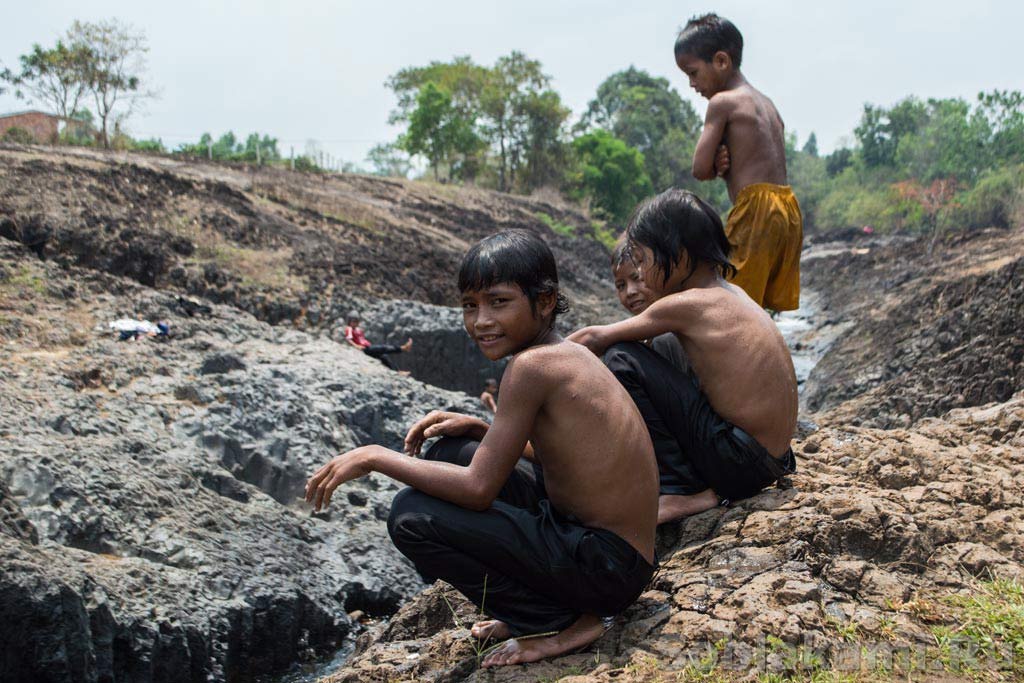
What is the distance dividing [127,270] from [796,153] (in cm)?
6905

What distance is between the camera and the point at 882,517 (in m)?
2.82

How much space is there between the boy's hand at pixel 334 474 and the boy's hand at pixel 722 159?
2.54 metres

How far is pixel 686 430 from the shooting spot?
2.89 meters

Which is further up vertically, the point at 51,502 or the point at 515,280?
the point at 515,280

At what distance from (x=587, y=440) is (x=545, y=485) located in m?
0.22

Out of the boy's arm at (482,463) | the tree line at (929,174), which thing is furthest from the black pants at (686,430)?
the tree line at (929,174)

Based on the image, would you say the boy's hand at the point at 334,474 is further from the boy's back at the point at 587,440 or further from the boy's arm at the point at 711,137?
the boy's arm at the point at 711,137

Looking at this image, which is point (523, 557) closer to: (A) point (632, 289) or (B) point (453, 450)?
(B) point (453, 450)

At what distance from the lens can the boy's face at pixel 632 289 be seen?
3.11m

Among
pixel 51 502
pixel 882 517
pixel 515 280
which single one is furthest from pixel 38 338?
pixel 882 517

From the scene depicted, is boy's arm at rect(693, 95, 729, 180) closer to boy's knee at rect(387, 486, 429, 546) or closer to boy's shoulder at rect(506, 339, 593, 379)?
boy's shoulder at rect(506, 339, 593, 379)

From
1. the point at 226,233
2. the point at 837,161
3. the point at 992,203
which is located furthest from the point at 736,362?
the point at 837,161

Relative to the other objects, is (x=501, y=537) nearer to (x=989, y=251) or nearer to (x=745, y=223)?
(x=745, y=223)

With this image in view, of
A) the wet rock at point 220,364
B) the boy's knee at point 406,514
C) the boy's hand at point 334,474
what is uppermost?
the boy's hand at point 334,474
